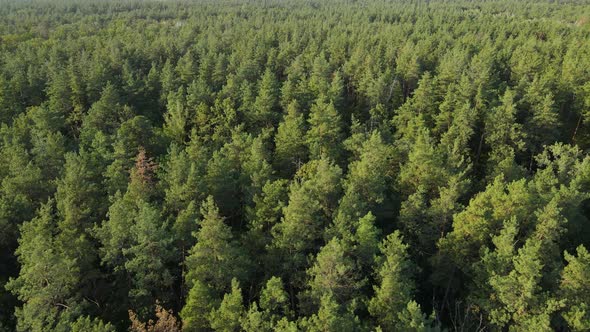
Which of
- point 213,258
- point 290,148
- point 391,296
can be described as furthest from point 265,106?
point 391,296

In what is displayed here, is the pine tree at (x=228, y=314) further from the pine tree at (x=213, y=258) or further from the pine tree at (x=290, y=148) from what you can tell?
the pine tree at (x=290, y=148)

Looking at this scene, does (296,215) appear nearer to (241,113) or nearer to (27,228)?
(27,228)

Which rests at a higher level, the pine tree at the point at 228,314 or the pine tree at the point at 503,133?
the pine tree at the point at 503,133

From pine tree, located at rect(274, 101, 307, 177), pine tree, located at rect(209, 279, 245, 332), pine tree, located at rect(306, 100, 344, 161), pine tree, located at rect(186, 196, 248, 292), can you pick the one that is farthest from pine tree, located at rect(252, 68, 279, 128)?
pine tree, located at rect(209, 279, 245, 332)

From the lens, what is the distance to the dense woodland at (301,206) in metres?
23.8

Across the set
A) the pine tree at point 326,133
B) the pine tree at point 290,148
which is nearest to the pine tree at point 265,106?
the pine tree at point 290,148

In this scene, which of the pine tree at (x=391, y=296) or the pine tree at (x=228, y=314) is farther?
the pine tree at (x=391, y=296)

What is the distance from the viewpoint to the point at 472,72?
4975 centimetres

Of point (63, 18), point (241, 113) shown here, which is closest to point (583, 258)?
point (241, 113)

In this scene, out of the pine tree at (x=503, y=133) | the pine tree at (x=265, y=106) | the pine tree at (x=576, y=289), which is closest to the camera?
the pine tree at (x=576, y=289)

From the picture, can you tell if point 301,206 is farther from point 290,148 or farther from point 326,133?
point 326,133

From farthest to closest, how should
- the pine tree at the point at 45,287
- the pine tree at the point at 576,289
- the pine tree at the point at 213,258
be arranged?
the pine tree at the point at 213,258 → the pine tree at the point at 45,287 → the pine tree at the point at 576,289

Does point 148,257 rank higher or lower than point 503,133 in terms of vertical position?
lower

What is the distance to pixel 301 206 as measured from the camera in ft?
93.5
